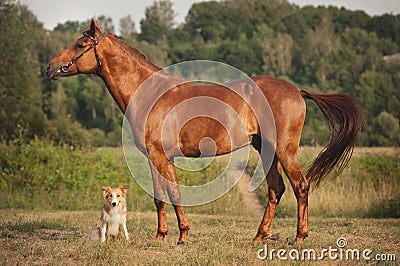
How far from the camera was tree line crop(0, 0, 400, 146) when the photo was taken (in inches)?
1089

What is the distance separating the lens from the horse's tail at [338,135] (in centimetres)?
739

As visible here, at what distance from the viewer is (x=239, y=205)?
545 inches

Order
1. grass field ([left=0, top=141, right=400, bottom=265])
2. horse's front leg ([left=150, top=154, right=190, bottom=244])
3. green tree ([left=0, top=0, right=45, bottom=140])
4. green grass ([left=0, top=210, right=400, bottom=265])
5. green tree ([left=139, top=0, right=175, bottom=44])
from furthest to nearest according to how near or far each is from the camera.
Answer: green tree ([left=139, top=0, right=175, bottom=44])
green tree ([left=0, top=0, right=45, bottom=140])
horse's front leg ([left=150, top=154, right=190, bottom=244])
grass field ([left=0, top=141, right=400, bottom=265])
green grass ([left=0, top=210, right=400, bottom=265])

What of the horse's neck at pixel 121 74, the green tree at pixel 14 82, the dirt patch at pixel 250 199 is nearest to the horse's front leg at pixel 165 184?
the horse's neck at pixel 121 74

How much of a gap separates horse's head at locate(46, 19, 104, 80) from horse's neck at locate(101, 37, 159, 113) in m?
0.18

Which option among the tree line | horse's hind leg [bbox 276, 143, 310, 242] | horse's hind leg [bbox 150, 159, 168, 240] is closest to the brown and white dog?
horse's hind leg [bbox 150, 159, 168, 240]

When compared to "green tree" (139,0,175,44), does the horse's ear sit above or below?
below

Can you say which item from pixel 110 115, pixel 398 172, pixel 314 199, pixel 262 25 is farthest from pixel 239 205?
pixel 262 25

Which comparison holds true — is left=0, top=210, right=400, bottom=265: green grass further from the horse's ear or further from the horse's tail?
the horse's ear

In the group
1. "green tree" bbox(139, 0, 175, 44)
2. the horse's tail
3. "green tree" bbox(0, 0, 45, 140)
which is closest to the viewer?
the horse's tail

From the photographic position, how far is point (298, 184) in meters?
7.07

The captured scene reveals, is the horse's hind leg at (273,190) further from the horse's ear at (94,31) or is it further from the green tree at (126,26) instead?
the green tree at (126,26)

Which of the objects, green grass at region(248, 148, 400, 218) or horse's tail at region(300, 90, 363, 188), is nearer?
horse's tail at region(300, 90, 363, 188)

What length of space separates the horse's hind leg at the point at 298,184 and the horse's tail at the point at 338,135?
0.36 m
